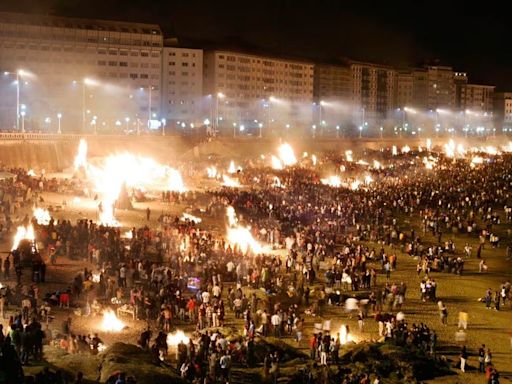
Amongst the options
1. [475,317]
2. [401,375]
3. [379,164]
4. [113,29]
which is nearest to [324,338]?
[401,375]

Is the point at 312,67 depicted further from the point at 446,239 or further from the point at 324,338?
the point at 324,338

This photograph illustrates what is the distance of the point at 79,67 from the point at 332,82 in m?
63.7

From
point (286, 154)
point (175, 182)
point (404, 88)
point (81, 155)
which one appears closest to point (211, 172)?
point (175, 182)

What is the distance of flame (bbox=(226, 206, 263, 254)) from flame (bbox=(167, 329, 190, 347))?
412 inches

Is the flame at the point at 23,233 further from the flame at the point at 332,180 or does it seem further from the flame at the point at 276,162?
the flame at the point at 276,162

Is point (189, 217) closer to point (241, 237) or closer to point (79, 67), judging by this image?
point (241, 237)

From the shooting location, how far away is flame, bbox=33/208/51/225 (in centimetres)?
3166

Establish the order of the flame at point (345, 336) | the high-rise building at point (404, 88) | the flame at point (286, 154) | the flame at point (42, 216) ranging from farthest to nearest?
1. the high-rise building at point (404, 88)
2. the flame at point (286, 154)
3. the flame at point (42, 216)
4. the flame at point (345, 336)

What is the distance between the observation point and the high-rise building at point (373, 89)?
151125 millimetres

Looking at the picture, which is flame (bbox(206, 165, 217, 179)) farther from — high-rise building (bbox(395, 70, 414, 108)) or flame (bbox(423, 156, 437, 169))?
high-rise building (bbox(395, 70, 414, 108))

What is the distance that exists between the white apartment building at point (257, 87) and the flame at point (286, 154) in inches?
778

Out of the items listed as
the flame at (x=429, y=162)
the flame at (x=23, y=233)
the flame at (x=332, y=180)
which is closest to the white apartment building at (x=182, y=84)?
the flame at (x=429, y=162)

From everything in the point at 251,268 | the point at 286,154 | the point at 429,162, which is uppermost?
the point at 286,154

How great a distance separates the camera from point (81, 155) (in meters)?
61.5
